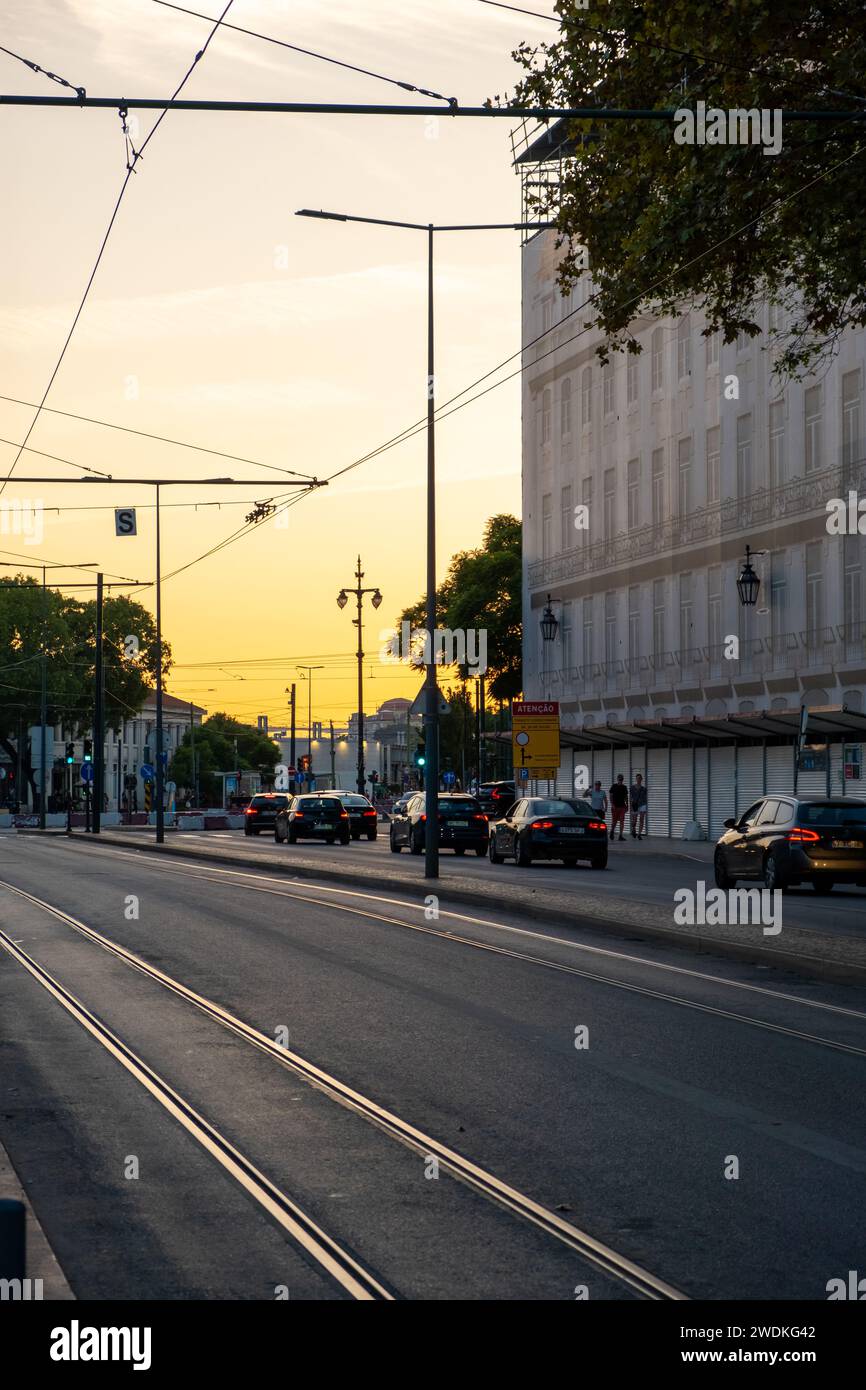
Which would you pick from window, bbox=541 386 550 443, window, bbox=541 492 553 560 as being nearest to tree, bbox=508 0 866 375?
window, bbox=541 492 553 560

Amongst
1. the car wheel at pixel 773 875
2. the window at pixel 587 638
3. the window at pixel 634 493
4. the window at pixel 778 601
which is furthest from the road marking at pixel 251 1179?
the window at pixel 587 638

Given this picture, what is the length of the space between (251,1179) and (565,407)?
5370cm

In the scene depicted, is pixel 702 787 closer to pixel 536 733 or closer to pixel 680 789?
pixel 680 789

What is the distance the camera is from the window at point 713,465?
48156 millimetres

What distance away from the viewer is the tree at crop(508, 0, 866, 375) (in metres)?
15.5

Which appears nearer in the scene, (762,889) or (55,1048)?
(55,1048)

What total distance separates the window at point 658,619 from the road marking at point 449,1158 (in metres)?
38.9

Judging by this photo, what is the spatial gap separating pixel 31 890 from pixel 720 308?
14180 mm

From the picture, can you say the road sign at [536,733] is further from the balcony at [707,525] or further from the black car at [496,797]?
the black car at [496,797]

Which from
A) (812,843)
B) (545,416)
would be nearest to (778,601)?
(545,416)

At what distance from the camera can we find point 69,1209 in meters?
6.71

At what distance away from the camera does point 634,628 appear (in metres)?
54.1
